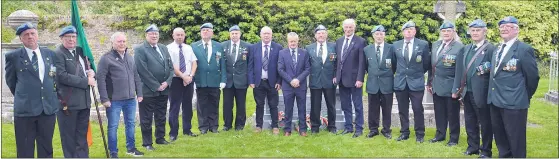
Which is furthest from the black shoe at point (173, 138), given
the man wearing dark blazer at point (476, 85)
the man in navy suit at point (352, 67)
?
the man wearing dark blazer at point (476, 85)

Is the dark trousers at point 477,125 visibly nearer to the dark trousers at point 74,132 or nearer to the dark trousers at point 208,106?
the dark trousers at point 208,106

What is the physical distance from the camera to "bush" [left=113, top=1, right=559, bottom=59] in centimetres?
2008

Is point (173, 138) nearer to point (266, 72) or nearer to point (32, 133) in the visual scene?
point (266, 72)

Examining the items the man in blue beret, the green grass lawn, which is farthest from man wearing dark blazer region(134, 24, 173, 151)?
the man in blue beret

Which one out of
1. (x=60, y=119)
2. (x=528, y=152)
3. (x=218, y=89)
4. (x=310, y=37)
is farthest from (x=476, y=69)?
(x=310, y=37)

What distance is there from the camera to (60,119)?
6914 mm

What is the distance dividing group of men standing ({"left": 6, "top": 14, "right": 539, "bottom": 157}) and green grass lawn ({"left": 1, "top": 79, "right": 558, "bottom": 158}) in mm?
288

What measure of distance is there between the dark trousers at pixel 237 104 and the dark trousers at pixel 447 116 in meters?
3.00

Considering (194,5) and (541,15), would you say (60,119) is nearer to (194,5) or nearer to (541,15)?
(194,5)

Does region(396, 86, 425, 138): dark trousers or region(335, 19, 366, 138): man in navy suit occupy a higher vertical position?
region(335, 19, 366, 138): man in navy suit

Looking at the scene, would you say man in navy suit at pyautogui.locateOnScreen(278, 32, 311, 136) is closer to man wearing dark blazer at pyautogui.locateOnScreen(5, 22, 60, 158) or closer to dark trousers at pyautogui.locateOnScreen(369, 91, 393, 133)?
dark trousers at pyautogui.locateOnScreen(369, 91, 393, 133)

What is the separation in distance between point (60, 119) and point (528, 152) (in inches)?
231

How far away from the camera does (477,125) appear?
324 inches

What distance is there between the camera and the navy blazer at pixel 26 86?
635 centimetres
